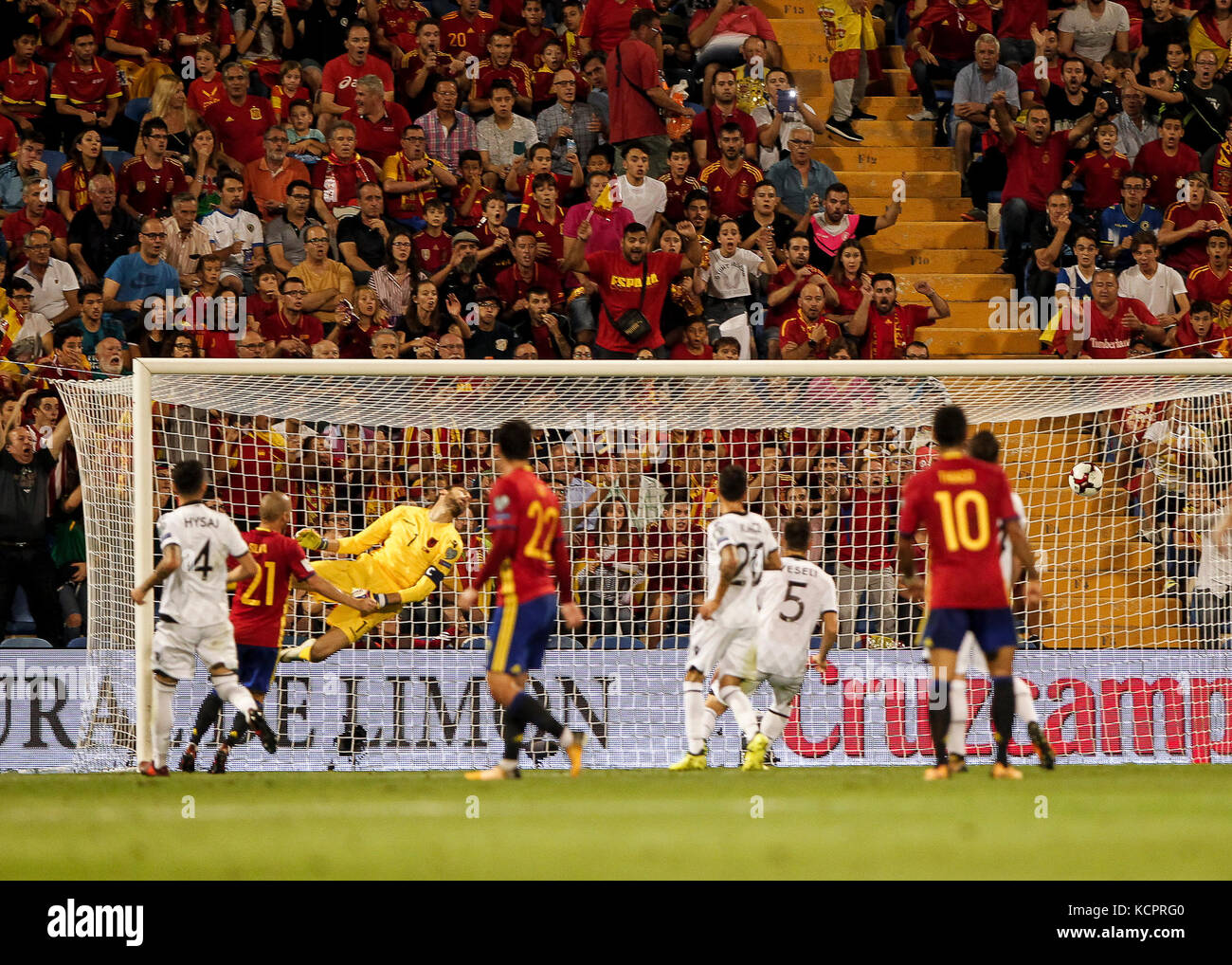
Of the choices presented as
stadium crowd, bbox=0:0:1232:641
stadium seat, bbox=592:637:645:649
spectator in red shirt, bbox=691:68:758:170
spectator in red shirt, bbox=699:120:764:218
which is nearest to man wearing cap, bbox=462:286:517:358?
stadium crowd, bbox=0:0:1232:641

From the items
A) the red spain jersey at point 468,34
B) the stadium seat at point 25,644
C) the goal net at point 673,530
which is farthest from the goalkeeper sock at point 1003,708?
the red spain jersey at point 468,34

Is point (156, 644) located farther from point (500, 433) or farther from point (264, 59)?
point (264, 59)

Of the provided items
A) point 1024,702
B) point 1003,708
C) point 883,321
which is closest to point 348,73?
point 883,321

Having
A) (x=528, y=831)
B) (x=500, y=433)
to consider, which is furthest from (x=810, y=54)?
(x=528, y=831)

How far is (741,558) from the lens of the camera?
11477 mm

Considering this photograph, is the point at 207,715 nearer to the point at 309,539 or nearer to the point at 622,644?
the point at 309,539

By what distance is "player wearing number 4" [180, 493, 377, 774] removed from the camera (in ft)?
36.2

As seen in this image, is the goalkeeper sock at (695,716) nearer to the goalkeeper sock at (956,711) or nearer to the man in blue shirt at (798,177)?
the goalkeeper sock at (956,711)

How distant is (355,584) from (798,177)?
6.36m

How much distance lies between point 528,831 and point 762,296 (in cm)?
864

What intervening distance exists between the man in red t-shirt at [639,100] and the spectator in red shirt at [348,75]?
7.12ft

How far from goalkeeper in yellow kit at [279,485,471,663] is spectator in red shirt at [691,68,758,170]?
5.28m

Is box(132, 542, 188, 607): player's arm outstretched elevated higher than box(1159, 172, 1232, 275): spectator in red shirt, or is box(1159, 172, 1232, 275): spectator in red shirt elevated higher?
box(1159, 172, 1232, 275): spectator in red shirt

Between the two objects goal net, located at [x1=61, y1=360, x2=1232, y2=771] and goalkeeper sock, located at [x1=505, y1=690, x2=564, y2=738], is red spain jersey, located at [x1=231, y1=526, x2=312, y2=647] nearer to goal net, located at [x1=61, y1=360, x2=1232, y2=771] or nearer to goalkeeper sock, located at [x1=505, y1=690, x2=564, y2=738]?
goal net, located at [x1=61, y1=360, x2=1232, y2=771]
